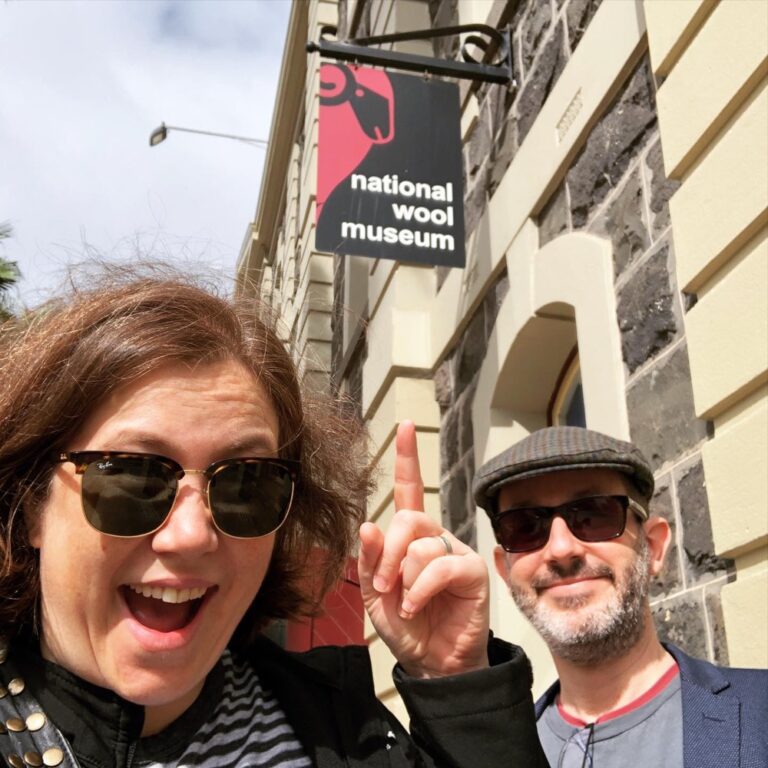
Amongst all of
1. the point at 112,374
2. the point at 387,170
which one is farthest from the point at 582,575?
the point at 387,170

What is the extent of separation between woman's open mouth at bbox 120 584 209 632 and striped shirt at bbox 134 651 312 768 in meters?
0.18

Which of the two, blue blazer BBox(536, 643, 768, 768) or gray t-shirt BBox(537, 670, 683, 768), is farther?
gray t-shirt BBox(537, 670, 683, 768)

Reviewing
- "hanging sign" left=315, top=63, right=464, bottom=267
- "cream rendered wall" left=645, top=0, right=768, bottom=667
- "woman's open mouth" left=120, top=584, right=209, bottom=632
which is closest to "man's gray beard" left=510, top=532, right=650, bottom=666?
"cream rendered wall" left=645, top=0, right=768, bottom=667

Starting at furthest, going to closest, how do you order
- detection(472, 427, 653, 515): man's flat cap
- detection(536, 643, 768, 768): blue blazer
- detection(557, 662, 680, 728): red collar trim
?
1. detection(472, 427, 653, 515): man's flat cap
2. detection(557, 662, 680, 728): red collar trim
3. detection(536, 643, 768, 768): blue blazer

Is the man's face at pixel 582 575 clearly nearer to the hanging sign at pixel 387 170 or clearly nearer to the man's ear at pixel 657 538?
the man's ear at pixel 657 538

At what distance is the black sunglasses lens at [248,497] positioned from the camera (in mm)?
1326

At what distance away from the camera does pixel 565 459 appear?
2.30m

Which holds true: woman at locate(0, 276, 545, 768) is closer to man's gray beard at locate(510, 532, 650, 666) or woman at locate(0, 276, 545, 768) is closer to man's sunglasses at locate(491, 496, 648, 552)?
man's gray beard at locate(510, 532, 650, 666)

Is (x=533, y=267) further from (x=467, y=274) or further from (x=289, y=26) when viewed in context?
(x=289, y=26)

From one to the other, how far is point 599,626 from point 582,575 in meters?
0.15

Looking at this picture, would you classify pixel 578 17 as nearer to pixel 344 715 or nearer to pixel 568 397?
pixel 568 397

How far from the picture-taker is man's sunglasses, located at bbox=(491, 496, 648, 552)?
231 cm

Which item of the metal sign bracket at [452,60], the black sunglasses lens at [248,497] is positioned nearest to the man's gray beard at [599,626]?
the black sunglasses lens at [248,497]

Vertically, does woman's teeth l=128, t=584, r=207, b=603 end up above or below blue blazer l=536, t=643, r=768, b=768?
above
